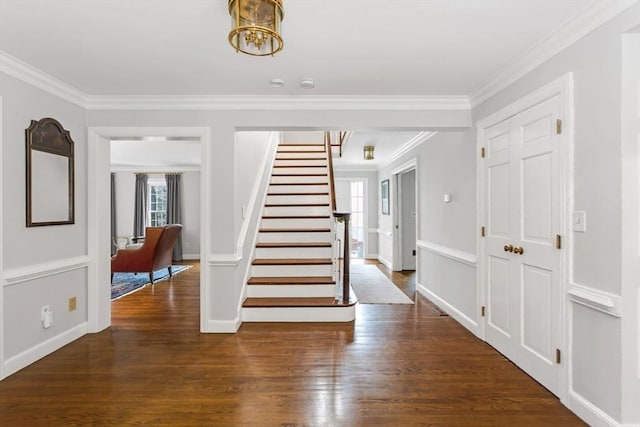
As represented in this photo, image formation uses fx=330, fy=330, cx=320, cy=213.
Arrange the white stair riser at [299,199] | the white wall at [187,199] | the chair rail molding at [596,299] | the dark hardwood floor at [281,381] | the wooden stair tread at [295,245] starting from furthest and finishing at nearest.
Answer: the white wall at [187,199]
the white stair riser at [299,199]
the wooden stair tread at [295,245]
the dark hardwood floor at [281,381]
the chair rail molding at [596,299]

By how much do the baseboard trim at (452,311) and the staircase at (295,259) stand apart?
1142 mm

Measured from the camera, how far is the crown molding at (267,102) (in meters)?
3.22

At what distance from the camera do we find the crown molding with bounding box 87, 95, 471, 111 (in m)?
3.22

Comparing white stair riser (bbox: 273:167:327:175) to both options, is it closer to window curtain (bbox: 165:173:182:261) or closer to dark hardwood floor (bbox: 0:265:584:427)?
dark hardwood floor (bbox: 0:265:584:427)

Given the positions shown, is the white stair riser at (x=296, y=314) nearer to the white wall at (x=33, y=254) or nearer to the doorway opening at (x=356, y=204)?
the white wall at (x=33, y=254)

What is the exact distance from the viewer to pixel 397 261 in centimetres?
661

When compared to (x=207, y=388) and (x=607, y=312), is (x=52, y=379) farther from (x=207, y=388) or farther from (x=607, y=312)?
(x=607, y=312)

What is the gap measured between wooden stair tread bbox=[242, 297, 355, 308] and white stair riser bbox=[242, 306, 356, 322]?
0.11 feet

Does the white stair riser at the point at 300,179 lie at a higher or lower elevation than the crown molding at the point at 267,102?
lower

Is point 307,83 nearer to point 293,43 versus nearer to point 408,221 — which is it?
point 293,43

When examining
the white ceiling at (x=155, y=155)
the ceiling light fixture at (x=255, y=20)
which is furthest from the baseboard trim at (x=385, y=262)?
the ceiling light fixture at (x=255, y=20)

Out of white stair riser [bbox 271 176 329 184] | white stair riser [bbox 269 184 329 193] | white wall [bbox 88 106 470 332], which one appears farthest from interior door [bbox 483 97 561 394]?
white stair riser [bbox 271 176 329 184]

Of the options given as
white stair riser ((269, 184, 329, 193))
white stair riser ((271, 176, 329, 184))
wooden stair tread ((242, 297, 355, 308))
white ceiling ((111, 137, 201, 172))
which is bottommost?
wooden stair tread ((242, 297, 355, 308))

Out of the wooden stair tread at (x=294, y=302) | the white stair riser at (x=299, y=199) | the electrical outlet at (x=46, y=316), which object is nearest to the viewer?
the electrical outlet at (x=46, y=316)
